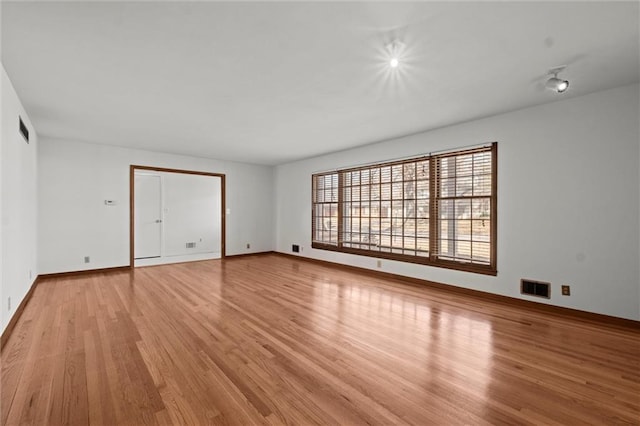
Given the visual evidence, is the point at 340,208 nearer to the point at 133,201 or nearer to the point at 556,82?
the point at 556,82

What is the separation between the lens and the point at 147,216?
6633mm

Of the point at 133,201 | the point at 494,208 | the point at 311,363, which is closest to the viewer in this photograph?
the point at 311,363

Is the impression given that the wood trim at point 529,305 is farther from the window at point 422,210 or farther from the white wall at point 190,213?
the white wall at point 190,213

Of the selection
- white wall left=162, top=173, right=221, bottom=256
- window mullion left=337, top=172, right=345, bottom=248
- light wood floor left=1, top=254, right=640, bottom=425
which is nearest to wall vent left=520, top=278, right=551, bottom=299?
light wood floor left=1, top=254, right=640, bottom=425

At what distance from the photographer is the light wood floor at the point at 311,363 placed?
1.78 m

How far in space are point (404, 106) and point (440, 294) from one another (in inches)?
110

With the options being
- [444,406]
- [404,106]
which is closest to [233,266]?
[404,106]

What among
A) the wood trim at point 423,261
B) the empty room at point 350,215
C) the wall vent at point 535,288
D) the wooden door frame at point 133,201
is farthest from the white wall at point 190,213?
the wall vent at point 535,288

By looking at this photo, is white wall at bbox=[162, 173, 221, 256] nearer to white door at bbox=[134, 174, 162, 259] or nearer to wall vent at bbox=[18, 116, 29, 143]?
white door at bbox=[134, 174, 162, 259]

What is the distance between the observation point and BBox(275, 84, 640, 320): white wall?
3162 mm

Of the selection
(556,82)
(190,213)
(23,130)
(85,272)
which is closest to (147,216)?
(190,213)

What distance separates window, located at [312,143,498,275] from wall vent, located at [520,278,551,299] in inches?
14.8

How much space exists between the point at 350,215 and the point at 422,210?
1.76 meters

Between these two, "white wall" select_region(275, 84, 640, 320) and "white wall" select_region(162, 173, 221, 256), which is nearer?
"white wall" select_region(275, 84, 640, 320)
